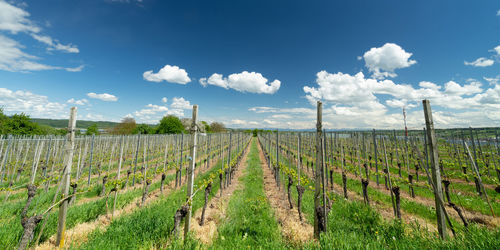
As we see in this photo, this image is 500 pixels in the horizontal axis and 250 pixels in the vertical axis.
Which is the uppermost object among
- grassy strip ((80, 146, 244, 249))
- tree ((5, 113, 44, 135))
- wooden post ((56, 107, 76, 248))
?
tree ((5, 113, 44, 135))

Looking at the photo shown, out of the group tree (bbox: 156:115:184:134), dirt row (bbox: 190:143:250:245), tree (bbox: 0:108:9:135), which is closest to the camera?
dirt row (bbox: 190:143:250:245)

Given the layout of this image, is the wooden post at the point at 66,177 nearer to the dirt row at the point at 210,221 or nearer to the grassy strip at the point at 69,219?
the grassy strip at the point at 69,219

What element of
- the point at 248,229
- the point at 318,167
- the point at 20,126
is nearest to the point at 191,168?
the point at 248,229

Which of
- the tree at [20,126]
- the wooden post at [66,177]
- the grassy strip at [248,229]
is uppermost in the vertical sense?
the tree at [20,126]

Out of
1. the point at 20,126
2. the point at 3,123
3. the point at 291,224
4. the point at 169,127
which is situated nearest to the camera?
the point at 291,224

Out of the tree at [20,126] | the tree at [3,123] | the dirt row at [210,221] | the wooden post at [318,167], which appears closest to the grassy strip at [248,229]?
the dirt row at [210,221]

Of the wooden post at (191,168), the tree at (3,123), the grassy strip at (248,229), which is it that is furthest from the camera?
the tree at (3,123)

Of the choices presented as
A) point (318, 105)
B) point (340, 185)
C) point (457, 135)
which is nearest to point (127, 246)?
point (318, 105)

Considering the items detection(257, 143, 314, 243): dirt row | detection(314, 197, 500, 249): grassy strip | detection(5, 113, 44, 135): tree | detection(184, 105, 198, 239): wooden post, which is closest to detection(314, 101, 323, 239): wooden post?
detection(314, 197, 500, 249): grassy strip

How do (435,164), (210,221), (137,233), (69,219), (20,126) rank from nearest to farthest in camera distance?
(435,164) < (137,233) < (69,219) < (210,221) < (20,126)

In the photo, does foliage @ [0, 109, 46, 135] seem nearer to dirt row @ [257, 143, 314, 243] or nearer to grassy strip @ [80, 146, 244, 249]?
grassy strip @ [80, 146, 244, 249]

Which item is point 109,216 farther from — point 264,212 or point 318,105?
point 318,105

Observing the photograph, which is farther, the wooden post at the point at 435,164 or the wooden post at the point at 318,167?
the wooden post at the point at 318,167

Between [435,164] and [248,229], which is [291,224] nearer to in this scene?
[248,229]
